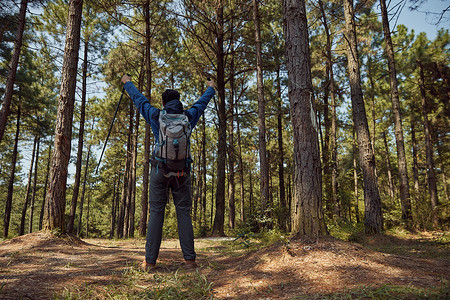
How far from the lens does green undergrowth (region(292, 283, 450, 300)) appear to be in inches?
66.0

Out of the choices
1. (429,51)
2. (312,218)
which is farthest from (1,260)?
(429,51)

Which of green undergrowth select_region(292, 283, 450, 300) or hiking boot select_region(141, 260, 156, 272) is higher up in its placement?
green undergrowth select_region(292, 283, 450, 300)

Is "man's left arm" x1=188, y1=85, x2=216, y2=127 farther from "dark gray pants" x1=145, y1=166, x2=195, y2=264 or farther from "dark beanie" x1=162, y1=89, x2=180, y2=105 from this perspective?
"dark gray pants" x1=145, y1=166, x2=195, y2=264

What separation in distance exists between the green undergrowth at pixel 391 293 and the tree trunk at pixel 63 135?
5.58 meters

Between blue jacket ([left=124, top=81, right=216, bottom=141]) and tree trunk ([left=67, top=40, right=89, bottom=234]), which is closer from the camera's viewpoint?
blue jacket ([left=124, top=81, right=216, bottom=141])

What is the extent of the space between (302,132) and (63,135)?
5.25 meters

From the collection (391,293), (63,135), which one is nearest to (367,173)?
(391,293)

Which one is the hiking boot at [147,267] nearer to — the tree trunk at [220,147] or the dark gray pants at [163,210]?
the dark gray pants at [163,210]

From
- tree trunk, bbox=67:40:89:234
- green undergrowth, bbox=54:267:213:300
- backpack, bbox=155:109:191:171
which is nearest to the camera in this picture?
green undergrowth, bbox=54:267:213:300

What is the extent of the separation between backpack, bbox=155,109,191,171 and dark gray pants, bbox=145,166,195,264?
0.18 meters

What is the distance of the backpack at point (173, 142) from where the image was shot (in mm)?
3115

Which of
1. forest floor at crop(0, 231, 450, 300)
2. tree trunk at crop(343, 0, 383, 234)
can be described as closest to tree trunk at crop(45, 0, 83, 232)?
forest floor at crop(0, 231, 450, 300)

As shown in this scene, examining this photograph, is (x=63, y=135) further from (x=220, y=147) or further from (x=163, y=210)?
(x=220, y=147)

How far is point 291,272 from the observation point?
102 inches
